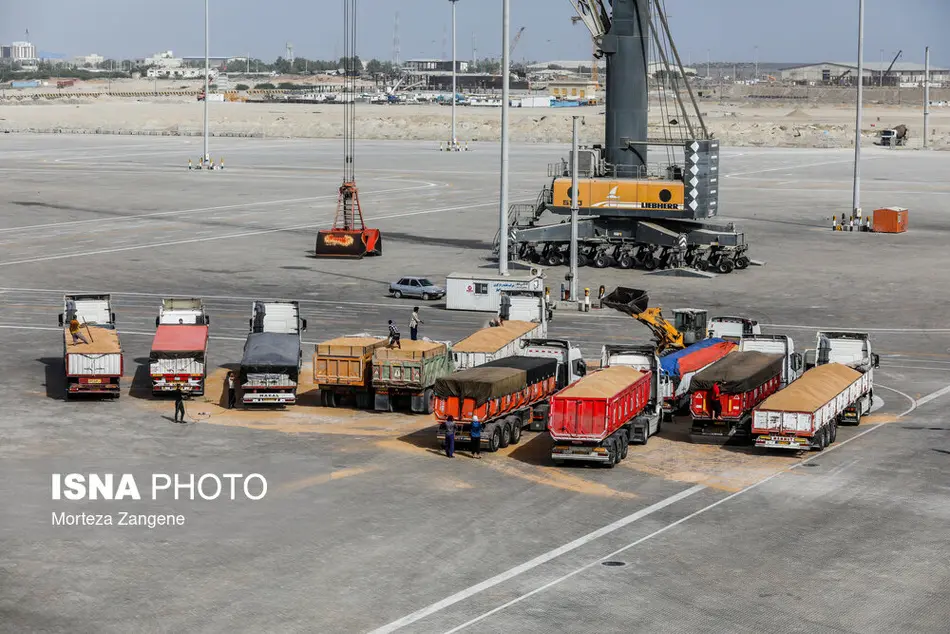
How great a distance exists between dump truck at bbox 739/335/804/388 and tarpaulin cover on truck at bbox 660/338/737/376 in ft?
3.84

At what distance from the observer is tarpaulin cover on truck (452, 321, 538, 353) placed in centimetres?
5506

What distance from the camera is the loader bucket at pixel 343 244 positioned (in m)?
96.0

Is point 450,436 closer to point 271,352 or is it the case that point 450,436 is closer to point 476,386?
point 476,386

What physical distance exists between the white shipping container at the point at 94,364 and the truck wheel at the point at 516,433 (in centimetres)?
1571

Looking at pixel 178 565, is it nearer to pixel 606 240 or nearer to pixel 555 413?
pixel 555 413

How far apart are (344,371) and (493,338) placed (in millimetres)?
6738

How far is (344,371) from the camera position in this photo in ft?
174

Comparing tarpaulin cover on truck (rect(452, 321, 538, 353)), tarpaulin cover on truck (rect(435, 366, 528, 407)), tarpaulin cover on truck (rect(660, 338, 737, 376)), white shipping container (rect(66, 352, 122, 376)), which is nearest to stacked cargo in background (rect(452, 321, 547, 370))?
tarpaulin cover on truck (rect(452, 321, 538, 353))

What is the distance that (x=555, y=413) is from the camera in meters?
44.5

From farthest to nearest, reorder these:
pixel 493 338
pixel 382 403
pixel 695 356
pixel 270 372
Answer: pixel 493 338 < pixel 695 356 < pixel 382 403 < pixel 270 372

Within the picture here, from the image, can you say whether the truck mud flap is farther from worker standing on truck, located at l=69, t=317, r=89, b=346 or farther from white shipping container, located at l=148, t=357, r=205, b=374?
worker standing on truck, located at l=69, t=317, r=89, b=346

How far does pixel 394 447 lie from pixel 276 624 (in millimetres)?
16806

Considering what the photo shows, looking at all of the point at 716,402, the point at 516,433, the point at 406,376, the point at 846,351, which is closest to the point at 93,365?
the point at 406,376

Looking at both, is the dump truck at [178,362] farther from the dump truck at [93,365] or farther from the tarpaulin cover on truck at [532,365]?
the tarpaulin cover on truck at [532,365]
